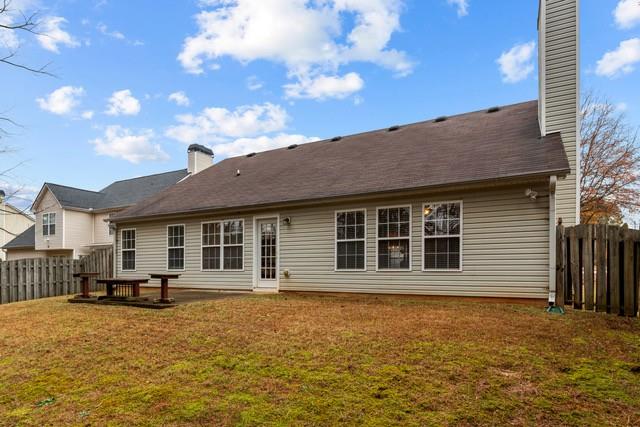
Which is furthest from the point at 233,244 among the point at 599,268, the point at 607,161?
the point at 607,161

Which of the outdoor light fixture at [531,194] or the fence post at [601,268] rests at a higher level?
the outdoor light fixture at [531,194]

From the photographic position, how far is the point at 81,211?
23750mm

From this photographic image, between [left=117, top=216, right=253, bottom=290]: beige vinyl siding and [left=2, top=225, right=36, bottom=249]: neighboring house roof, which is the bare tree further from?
[left=2, top=225, right=36, bottom=249]: neighboring house roof

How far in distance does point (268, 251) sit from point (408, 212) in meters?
4.32

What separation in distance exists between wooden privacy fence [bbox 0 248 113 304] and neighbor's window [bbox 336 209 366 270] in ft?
31.1

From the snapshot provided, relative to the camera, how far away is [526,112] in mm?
11352

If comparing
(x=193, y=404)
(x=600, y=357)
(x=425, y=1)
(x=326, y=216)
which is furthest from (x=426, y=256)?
(x=425, y=1)

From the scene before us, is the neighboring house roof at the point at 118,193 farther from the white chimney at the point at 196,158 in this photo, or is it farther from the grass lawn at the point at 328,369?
the grass lawn at the point at 328,369

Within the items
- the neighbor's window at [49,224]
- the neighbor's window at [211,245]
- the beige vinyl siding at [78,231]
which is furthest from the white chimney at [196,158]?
the neighbor's window at [211,245]

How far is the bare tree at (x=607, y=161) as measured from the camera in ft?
67.5

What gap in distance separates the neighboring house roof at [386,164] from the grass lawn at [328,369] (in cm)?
323

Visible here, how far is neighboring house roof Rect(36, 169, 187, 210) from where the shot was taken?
2288cm

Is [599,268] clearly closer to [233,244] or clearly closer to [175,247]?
[233,244]

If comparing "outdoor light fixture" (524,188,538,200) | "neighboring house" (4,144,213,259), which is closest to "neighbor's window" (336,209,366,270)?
"outdoor light fixture" (524,188,538,200)
